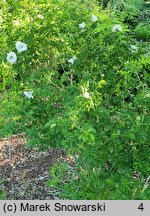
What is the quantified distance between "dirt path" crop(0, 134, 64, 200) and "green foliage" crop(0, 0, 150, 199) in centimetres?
47

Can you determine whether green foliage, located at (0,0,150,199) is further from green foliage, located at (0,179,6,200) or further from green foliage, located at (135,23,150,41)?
green foliage, located at (135,23,150,41)

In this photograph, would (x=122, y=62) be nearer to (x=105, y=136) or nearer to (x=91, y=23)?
(x=91, y=23)

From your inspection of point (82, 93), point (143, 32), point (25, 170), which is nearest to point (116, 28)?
point (82, 93)

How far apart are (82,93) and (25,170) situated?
60.6 inches

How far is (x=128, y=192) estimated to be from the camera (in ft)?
7.16

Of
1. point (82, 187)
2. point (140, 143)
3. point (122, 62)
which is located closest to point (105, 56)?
point (122, 62)

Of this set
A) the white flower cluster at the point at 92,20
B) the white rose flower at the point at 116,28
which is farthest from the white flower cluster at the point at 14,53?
the white rose flower at the point at 116,28

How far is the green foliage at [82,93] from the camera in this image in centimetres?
210

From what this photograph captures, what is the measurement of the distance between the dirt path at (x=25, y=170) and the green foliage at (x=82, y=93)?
0.47 metres

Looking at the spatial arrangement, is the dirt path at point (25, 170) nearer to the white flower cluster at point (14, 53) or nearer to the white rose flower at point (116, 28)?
the white flower cluster at point (14, 53)

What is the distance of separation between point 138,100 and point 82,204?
711 millimetres

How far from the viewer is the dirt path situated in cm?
313

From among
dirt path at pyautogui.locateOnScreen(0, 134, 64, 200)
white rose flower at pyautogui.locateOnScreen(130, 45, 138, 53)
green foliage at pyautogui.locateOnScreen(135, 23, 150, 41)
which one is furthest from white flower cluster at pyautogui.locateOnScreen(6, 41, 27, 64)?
green foliage at pyautogui.locateOnScreen(135, 23, 150, 41)

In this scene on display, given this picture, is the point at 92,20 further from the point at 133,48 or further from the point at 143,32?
the point at 143,32
